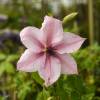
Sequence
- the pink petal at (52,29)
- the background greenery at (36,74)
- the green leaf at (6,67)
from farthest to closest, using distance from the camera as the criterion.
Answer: the green leaf at (6,67) < the background greenery at (36,74) < the pink petal at (52,29)

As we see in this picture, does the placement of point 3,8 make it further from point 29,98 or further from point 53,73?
point 53,73

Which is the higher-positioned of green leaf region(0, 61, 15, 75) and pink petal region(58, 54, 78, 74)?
pink petal region(58, 54, 78, 74)

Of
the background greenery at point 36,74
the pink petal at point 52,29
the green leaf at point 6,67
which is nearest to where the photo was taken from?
the pink petal at point 52,29

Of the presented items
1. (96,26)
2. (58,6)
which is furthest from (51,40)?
(58,6)

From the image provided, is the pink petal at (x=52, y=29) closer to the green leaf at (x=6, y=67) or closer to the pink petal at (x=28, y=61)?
the pink petal at (x=28, y=61)

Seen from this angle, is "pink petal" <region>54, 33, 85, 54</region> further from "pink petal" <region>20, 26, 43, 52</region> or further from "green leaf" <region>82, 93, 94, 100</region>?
"green leaf" <region>82, 93, 94, 100</region>

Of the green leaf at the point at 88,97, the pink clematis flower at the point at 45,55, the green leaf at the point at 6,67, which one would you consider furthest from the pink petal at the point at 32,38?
the green leaf at the point at 6,67

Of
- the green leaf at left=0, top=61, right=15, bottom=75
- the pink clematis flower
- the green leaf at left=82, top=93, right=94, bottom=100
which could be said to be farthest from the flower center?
the green leaf at left=0, top=61, right=15, bottom=75

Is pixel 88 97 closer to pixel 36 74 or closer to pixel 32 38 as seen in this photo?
pixel 36 74

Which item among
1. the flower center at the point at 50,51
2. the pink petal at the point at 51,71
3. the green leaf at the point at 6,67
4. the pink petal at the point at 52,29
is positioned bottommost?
the green leaf at the point at 6,67
